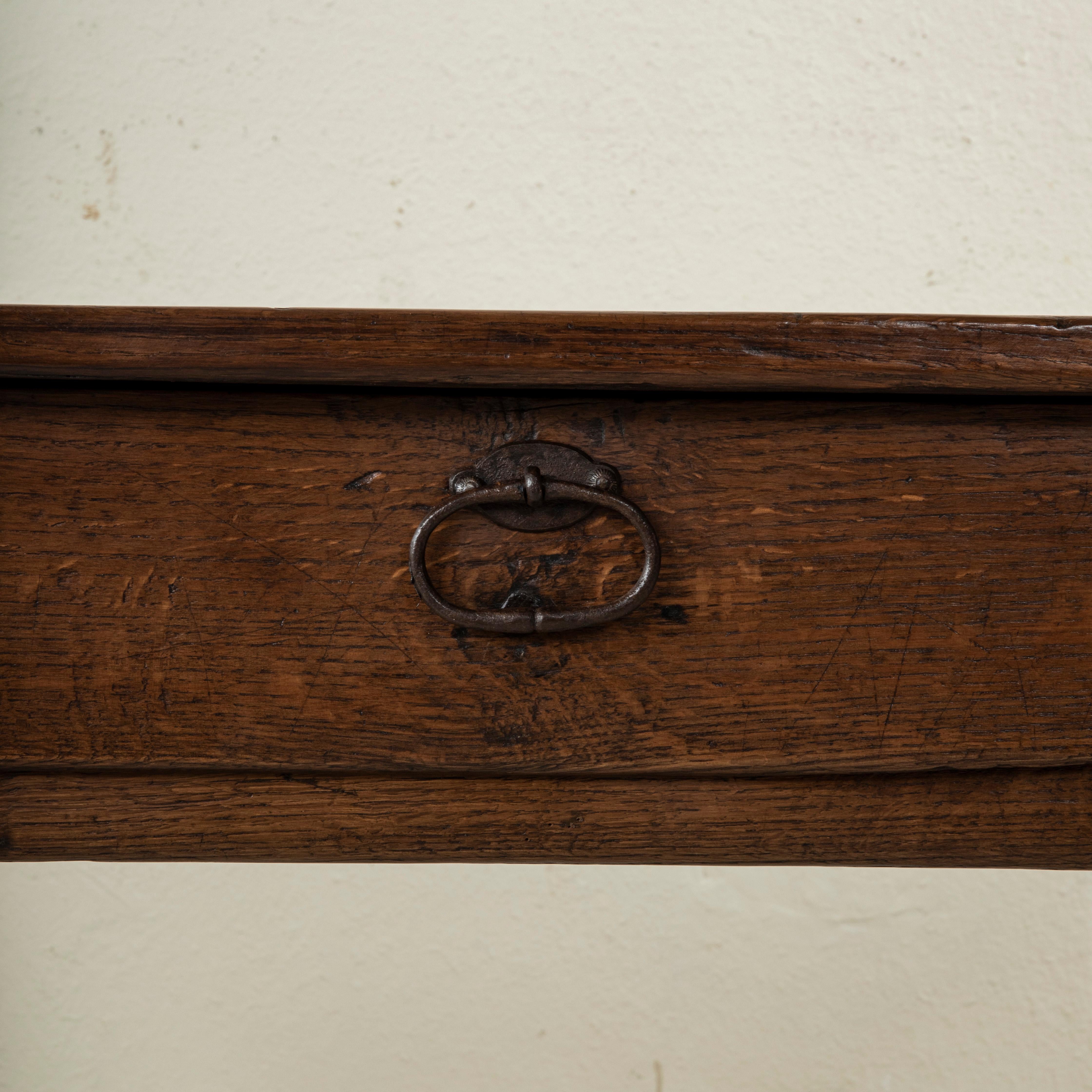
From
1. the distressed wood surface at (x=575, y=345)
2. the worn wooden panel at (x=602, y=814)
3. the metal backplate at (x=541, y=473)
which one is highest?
the distressed wood surface at (x=575, y=345)

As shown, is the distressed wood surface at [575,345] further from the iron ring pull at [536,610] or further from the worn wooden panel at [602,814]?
the worn wooden panel at [602,814]

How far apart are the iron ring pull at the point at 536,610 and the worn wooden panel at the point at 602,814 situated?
8 centimetres

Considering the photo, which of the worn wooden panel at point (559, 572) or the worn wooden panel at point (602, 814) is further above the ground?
the worn wooden panel at point (559, 572)

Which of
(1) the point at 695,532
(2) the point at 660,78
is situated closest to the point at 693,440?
(1) the point at 695,532

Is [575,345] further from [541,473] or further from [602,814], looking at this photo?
[602,814]

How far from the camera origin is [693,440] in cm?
32

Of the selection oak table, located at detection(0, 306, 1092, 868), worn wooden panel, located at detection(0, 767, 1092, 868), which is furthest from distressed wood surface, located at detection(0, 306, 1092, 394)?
worn wooden panel, located at detection(0, 767, 1092, 868)

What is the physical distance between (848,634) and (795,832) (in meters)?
0.08

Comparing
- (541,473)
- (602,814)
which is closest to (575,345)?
(541,473)

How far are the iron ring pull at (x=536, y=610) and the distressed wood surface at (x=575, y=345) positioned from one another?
4 centimetres

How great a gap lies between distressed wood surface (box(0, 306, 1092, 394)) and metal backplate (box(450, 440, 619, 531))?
0.11 ft

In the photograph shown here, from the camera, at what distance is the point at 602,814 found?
0.34m

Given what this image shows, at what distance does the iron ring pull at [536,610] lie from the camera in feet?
0.99

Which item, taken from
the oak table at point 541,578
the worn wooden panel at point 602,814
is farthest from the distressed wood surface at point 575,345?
the worn wooden panel at point 602,814
